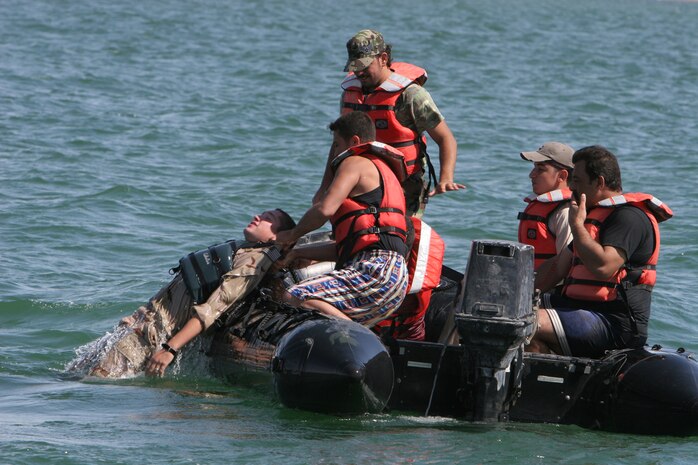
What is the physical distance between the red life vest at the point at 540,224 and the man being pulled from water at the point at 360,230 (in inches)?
30.1

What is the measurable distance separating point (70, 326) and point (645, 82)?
58.8ft

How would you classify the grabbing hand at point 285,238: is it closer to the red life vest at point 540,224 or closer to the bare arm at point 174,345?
the bare arm at point 174,345

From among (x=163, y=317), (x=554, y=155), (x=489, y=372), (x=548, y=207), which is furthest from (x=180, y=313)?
(x=554, y=155)

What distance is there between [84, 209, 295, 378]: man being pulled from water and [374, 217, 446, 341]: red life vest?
0.75 metres

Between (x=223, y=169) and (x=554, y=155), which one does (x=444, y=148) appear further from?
(x=223, y=169)

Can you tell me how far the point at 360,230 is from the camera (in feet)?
21.0

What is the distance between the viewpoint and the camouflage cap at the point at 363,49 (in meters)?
7.28

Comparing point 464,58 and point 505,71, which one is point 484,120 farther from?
point 464,58

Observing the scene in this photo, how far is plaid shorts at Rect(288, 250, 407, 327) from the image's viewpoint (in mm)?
6273

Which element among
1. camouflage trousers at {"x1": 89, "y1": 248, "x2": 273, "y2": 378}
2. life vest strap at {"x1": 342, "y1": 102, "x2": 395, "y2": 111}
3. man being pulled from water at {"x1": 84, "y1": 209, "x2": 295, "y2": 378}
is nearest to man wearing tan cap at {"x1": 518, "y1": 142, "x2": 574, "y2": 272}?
life vest strap at {"x1": 342, "y1": 102, "x2": 395, "y2": 111}

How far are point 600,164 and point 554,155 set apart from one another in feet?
2.17

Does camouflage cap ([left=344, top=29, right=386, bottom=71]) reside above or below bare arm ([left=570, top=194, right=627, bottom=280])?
above

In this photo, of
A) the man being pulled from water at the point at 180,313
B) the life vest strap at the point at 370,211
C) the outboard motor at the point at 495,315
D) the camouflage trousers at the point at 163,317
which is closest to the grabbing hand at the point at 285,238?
the man being pulled from water at the point at 180,313

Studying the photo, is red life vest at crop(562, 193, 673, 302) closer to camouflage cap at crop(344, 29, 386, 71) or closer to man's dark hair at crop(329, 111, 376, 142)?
man's dark hair at crop(329, 111, 376, 142)
